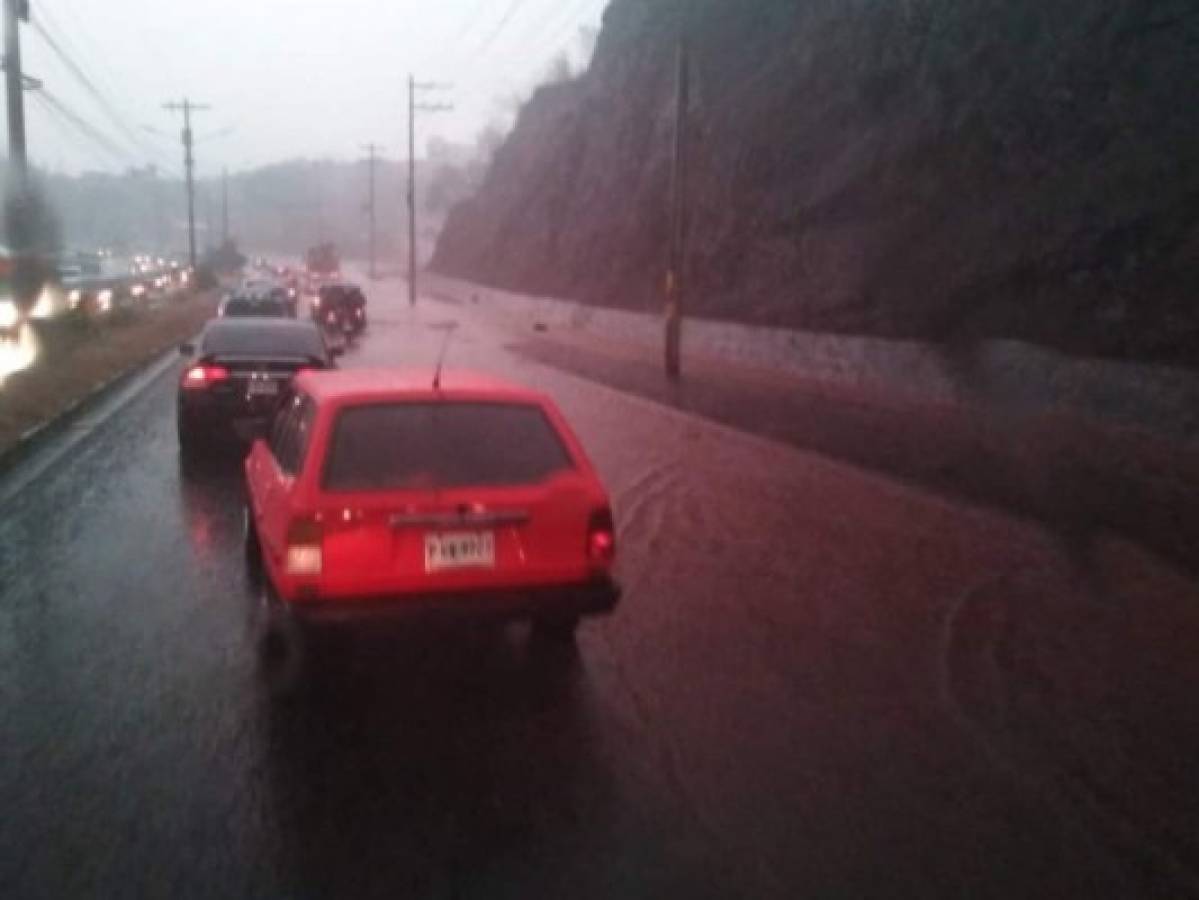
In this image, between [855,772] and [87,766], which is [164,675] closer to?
[87,766]

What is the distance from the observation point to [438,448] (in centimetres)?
681

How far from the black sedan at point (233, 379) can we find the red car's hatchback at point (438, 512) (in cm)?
848

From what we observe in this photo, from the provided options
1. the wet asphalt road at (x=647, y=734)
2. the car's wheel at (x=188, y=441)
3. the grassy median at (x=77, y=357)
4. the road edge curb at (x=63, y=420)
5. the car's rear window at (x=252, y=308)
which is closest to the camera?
the wet asphalt road at (x=647, y=734)

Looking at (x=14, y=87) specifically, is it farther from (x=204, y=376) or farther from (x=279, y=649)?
(x=279, y=649)

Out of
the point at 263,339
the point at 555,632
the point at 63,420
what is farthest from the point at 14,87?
the point at 555,632

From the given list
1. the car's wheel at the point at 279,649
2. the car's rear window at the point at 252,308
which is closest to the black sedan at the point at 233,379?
the car's wheel at the point at 279,649

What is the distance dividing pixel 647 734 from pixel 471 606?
40.5 inches

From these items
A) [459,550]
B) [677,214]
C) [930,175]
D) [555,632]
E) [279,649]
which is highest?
[930,175]

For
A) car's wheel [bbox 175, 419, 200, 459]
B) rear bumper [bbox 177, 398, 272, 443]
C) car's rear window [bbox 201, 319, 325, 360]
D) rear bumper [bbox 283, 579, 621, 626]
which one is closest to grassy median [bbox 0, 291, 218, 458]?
car's wheel [bbox 175, 419, 200, 459]

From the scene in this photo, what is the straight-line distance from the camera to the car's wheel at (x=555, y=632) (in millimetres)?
7457

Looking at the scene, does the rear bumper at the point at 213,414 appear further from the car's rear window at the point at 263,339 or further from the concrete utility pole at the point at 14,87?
the concrete utility pole at the point at 14,87

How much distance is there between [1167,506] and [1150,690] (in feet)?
20.6

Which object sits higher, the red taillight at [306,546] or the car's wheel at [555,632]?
the red taillight at [306,546]

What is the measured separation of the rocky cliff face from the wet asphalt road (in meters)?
11.6
